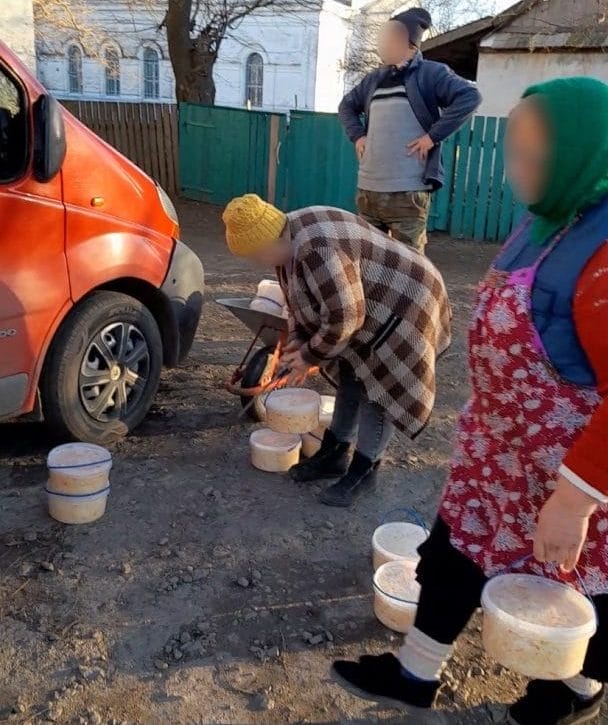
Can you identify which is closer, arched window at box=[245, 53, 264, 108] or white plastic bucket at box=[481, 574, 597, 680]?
white plastic bucket at box=[481, 574, 597, 680]

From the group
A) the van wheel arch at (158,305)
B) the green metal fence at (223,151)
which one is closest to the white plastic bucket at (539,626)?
the van wheel arch at (158,305)

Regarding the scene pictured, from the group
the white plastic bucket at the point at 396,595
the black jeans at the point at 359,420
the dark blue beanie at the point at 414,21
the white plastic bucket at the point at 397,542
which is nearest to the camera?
the white plastic bucket at the point at 396,595

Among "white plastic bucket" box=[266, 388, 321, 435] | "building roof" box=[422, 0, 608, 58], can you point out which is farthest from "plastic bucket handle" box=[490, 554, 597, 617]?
"building roof" box=[422, 0, 608, 58]

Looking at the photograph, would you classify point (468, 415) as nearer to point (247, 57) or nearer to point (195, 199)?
point (195, 199)

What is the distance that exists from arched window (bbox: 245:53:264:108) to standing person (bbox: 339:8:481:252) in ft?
116

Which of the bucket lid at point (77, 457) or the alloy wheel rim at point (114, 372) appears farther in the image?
the alloy wheel rim at point (114, 372)

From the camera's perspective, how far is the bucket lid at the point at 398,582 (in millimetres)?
2830

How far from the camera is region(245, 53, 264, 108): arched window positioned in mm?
38281

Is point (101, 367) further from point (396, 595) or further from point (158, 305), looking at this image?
point (396, 595)

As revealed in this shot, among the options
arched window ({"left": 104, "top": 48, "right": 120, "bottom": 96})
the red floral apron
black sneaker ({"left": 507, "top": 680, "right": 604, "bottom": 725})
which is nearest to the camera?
the red floral apron

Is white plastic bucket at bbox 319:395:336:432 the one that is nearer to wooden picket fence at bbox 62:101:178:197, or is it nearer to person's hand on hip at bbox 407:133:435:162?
person's hand on hip at bbox 407:133:435:162

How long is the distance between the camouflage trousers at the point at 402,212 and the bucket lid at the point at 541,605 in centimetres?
317

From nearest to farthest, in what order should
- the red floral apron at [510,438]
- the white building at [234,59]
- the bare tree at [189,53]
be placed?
the red floral apron at [510,438] → the bare tree at [189,53] → the white building at [234,59]

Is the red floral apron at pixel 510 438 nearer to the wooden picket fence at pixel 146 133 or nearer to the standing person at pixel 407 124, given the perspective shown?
the standing person at pixel 407 124
